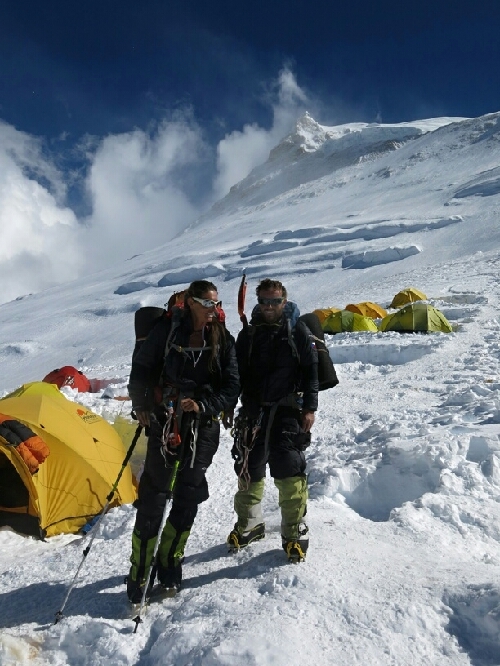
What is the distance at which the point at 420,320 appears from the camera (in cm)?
1631

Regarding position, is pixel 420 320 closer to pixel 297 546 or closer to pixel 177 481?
pixel 297 546

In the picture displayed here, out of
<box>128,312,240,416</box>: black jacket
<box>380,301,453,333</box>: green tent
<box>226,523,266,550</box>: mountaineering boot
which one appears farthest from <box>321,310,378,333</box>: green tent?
<box>128,312,240,416</box>: black jacket

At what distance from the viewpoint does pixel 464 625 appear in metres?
2.71

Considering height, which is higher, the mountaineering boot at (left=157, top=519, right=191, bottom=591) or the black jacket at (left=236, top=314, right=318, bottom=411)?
the black jacket at (left=236, top=314, right=318, bottom=411)

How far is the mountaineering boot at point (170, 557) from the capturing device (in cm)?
337

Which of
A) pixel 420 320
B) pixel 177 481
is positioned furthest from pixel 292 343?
pixel 420 320

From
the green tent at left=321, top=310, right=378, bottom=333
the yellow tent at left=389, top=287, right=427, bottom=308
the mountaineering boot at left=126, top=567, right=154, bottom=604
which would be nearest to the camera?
the mountaineering boot at left=126, top=567, right=154, bottom=604

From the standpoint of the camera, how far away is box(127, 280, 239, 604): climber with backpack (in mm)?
3334

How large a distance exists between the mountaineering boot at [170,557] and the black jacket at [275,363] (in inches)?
43.1

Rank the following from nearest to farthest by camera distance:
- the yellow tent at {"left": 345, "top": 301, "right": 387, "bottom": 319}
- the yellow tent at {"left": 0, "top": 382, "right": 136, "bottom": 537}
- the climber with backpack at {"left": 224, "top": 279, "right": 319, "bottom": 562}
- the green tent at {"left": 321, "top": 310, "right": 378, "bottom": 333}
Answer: the climber with backpack at {"left": 224, "top": 279, "right": 319, "bottom": 562}
the yellow tent at {"left": 0, "top": 382, "right": 136, "bottom": 537}
the green tent at {"left": 321, "top": 310, "right": 378, "bottom": 333}
the yellow tent at {"left": 345, "top": 301, "right": 387, "bottom": 319}

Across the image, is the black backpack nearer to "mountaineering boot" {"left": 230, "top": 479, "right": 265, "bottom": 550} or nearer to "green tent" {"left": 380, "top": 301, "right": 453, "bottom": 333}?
"mountaineering boot" {"left": 230, "top": 479, "right": 265, "bottom": 550}

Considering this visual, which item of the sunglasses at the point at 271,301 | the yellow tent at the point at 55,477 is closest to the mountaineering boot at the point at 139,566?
the sunglasses at the point at 271,301

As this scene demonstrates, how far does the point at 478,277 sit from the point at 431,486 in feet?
85.0

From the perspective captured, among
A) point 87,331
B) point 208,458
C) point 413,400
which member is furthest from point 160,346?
point 87,331
